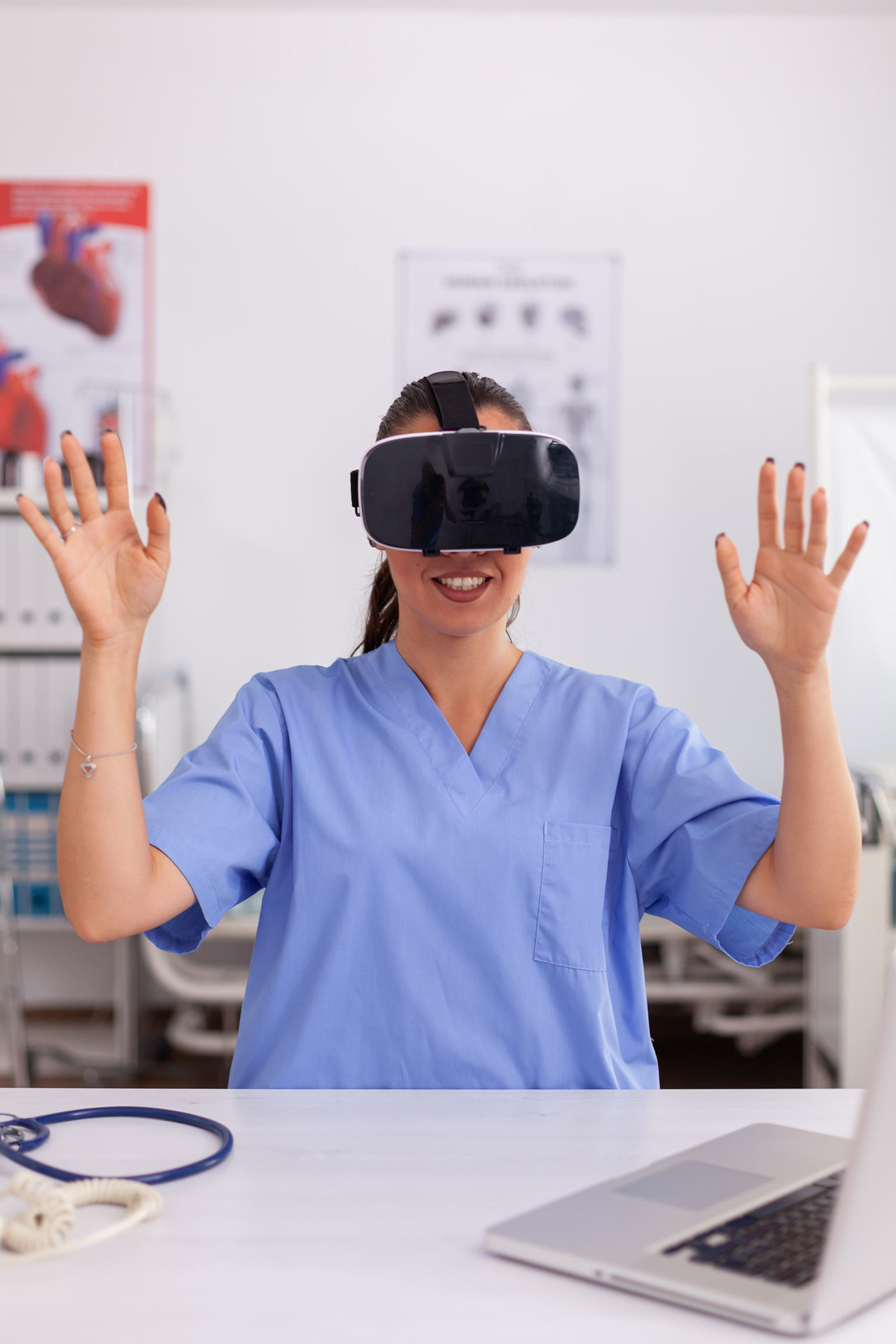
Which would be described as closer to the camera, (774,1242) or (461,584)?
(774,1242)

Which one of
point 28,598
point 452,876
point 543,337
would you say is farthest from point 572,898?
point 543,337

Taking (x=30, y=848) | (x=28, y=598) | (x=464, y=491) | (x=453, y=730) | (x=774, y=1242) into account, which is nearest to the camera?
(x=774, y=1242)

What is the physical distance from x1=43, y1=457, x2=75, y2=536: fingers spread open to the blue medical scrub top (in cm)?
Answer: 29

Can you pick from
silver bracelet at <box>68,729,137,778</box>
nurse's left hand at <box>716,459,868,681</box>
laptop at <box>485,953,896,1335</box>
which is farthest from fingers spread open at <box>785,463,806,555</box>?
silver bracelet at <box>68,729,137,778</box>

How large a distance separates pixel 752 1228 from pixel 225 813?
0.63m

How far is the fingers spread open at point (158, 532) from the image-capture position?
98 centimetres

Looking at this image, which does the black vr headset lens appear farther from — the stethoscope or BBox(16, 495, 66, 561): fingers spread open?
the stethoscope

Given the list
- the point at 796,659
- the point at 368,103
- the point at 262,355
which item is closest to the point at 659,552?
the point at 262,355

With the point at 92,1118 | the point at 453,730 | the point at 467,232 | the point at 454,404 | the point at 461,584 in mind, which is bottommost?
the point at 92,1118

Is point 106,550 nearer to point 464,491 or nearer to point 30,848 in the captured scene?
point 464,491

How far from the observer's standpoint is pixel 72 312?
119 inches

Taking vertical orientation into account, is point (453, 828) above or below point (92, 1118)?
above

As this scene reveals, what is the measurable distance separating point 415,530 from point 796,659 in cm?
36

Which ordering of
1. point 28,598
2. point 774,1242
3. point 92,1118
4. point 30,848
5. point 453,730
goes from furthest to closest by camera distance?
point 30,848, point 28,598, point 453,730, point 92,1118, point 774,1242
